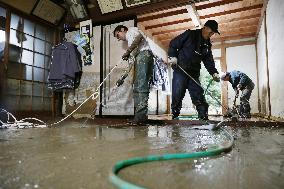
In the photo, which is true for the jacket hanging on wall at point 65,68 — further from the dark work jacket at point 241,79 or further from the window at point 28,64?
the dark work jacket at point 241,79

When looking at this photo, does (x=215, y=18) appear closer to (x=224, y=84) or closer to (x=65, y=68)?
(x=224, y=84)

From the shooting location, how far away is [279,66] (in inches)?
184

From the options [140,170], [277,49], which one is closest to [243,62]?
[277,49]

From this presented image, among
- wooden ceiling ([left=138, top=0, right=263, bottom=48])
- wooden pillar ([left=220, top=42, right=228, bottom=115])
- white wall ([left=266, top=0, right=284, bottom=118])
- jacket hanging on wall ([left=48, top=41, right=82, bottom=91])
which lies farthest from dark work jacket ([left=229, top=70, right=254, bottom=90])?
jacket hanging on wall ([left=48, top=41, right=82, bottom=91])

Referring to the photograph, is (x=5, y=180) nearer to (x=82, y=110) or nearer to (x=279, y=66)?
(x=82, y=110)

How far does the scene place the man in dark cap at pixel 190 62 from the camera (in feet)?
12.7

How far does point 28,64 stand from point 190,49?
3717mm

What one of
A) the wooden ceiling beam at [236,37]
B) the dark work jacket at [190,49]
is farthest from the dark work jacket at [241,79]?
the wooden ceiling beam at [236,37]

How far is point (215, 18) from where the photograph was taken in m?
6.57

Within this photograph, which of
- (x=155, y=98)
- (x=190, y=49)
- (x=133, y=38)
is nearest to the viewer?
(x=133, y=38)

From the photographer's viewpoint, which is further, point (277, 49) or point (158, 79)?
point (158, 79)

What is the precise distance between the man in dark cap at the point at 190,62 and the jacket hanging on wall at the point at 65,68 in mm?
2356

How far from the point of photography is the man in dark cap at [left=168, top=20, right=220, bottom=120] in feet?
12.7

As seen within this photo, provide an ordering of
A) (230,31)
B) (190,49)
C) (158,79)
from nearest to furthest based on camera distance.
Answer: (190,49)
(158,79)
(230,31)
